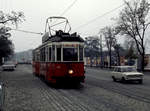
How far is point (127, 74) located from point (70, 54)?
651 centimetres

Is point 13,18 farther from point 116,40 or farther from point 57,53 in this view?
point 116,40

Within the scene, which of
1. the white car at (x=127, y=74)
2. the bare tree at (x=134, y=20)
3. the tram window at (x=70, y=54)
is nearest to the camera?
the tram window at (x=70, y=54)

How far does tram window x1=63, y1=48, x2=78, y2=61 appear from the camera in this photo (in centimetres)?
1738

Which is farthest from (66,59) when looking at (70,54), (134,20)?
(134,20)

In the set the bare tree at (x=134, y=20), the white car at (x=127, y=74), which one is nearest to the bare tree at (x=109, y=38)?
the bare tree at (x=134, y=20)

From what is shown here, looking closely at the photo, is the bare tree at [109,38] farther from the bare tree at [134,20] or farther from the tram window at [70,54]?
the tram window at [70,54]

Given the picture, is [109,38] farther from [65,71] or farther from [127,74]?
[65,71]

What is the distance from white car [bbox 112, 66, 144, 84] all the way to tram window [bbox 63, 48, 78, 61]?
6.13m

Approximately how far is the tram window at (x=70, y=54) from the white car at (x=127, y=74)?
613cm

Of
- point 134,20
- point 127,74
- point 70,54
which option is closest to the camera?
point 70,54

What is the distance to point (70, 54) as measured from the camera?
57.4 ft

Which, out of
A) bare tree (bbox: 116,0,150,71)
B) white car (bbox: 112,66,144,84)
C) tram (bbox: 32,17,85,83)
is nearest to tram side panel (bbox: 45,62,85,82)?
tram (bbox: 32,17,85,83)

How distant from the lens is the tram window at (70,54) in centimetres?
1738

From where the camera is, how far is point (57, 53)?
17.4m
